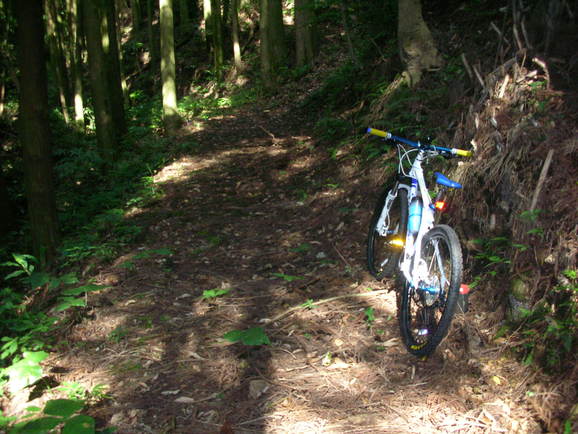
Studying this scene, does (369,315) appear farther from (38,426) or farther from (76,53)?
(76,53)

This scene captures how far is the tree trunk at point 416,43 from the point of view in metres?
7.44

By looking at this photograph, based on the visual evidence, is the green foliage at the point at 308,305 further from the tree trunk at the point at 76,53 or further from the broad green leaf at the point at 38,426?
the tree trunk at the point at 76,53

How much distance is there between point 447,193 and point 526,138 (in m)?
0.92

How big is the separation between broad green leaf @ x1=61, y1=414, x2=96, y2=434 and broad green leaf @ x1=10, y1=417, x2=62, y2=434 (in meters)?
0.06

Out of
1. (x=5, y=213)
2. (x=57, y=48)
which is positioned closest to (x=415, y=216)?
(x=5, y=213)

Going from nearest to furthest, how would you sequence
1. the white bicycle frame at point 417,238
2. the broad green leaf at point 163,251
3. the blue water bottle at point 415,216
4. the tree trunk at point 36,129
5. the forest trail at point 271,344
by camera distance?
1. the forest trail at point 271,344
2. the white bicycle frame at point 417,238
3. the blue water bottle at point 415,216
4. the broad green leaf at point 163,251
5. the tree trunk at point 36,129

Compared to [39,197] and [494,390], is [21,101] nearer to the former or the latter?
[39,197]

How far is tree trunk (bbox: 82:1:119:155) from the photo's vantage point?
972 centimetres

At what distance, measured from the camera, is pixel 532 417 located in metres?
2.81

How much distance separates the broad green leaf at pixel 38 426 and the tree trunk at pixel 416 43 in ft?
22.5

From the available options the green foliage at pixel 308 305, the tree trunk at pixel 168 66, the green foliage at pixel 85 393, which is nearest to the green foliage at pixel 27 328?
the green foliage at pixel 85 393

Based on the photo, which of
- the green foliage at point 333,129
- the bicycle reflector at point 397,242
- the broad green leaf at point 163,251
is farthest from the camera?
the green foliage at point 333,129

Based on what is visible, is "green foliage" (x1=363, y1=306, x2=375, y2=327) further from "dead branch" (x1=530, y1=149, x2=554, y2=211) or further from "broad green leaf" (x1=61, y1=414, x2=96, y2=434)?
"broad green leaf" (x1=61, y1=414, x2=96, y2=434)

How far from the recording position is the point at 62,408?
2.85 metres
